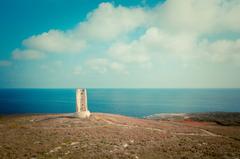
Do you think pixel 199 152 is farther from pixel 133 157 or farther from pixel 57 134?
pixel 57 134

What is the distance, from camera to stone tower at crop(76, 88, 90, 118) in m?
39.8

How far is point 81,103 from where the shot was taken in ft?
135

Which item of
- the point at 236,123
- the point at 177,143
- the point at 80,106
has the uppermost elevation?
the point at 80,106

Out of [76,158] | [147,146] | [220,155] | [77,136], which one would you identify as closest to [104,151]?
[76,158]

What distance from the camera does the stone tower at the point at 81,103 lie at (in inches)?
1566

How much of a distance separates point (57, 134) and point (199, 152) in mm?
19499

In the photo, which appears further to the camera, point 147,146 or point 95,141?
point 95,141

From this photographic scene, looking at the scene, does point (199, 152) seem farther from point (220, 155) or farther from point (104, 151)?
point (104, 151)

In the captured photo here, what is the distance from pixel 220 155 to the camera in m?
18.0

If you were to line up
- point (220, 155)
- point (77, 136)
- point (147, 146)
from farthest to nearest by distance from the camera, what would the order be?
point (77, 136) → point (147, 146) → point (220, 155)

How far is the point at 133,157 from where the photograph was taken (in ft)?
55.9

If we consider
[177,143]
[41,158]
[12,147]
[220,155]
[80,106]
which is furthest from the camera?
[80,106]

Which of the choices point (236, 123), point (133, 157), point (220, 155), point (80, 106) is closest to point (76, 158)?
point (133, 157)

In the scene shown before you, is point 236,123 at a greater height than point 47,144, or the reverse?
point 47,144
